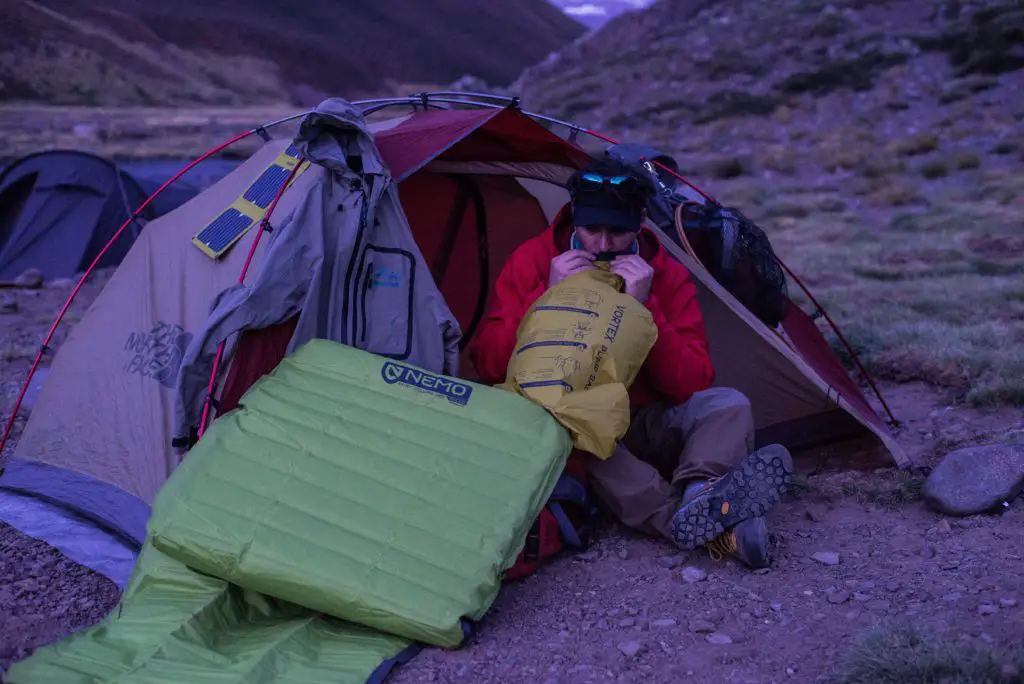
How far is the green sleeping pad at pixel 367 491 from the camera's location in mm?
3201

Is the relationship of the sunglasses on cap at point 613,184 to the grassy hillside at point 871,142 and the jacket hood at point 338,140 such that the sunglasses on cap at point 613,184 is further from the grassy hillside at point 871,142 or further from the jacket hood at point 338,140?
the grassy hillside at point 871,142

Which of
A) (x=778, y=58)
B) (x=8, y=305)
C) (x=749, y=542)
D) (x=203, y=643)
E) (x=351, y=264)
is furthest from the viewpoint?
(x=778, y=58)

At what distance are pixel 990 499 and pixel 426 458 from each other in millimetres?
2177

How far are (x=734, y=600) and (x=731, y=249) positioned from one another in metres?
1.85

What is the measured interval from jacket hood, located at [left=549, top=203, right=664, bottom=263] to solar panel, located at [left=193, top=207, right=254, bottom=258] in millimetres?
1252

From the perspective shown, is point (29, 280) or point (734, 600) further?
point (29, 280)

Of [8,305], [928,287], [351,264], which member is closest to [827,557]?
[351,264]

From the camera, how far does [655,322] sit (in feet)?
13.6

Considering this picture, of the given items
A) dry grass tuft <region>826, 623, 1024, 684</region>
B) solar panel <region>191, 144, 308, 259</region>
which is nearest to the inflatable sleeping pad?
solar panel <region>191, 144, 308, 259</region>

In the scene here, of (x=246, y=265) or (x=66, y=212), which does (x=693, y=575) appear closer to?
(x=246, y=265)

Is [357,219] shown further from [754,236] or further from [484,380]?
[754,236]

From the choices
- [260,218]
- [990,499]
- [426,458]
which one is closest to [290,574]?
[426,458]

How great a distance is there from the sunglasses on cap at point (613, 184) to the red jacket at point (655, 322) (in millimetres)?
396

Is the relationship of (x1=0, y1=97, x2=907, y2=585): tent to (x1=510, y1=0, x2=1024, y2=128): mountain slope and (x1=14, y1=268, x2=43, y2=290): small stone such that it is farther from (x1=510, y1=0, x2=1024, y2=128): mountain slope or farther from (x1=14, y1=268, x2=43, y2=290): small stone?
(x1=510, y1=0, x2=1024, y2=128): mountain slope
